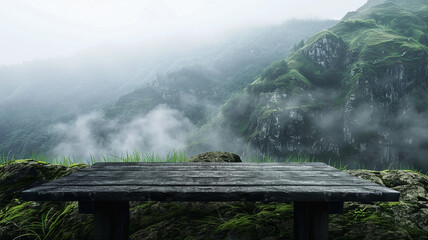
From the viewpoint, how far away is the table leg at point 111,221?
269 cm

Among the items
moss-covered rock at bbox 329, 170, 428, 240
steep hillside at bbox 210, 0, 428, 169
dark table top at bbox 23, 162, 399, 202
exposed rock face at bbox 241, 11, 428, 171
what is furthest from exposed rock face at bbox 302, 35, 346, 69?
dark table top at bbox 23, 162, 399, 202

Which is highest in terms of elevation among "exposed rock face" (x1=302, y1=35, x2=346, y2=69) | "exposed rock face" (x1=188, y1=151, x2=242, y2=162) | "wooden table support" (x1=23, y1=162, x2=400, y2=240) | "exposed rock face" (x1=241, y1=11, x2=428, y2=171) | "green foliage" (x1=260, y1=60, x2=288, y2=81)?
"exposed rock face" (x1=302, y1=35, x2=346, y2=69)

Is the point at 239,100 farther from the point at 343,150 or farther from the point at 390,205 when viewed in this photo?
the point at 390,205

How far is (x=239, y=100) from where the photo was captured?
104562 millimetres

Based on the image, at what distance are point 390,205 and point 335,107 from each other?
3579 inches

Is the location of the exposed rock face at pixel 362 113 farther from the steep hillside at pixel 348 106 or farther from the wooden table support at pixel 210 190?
the wooden table support at pixel 210 190

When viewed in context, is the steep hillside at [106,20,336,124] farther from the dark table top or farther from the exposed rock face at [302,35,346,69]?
the dark table top

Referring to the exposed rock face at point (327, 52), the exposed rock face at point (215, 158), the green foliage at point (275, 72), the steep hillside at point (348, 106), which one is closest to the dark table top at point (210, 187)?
the exposed rock face at point (215, 158)

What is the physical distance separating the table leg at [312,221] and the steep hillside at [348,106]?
74.6 metres

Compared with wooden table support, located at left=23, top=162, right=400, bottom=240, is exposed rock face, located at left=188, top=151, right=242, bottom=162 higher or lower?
lower

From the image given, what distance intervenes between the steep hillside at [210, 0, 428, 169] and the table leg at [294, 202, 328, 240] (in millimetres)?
74644

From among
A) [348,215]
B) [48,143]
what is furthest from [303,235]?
[48,143]

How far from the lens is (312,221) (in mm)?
2797

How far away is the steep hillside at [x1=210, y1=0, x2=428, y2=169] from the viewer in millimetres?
77250
